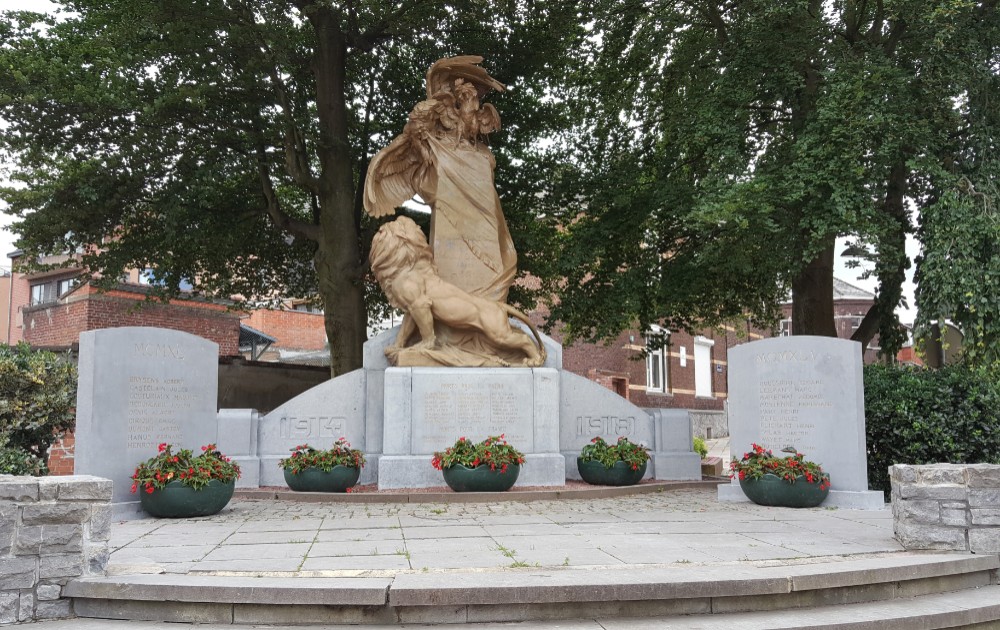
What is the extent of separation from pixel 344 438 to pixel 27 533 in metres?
7.41

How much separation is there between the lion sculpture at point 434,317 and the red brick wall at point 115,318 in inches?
682

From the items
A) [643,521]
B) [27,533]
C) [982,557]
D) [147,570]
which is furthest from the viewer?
[643,521]

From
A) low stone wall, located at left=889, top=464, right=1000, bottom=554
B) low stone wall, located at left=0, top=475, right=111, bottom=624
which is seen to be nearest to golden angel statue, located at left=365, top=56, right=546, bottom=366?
low stone wall, located at left=889, top=464, right=1000, bottom=554

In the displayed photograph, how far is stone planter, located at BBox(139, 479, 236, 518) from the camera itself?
911cm

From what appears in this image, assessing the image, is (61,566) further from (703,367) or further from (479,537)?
(703,367)

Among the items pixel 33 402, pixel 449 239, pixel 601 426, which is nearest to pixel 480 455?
pixel 601 426

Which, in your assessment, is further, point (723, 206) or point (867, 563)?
point (723, 206)

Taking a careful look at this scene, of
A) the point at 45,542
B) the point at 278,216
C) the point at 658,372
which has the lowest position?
→ the point at 45,542

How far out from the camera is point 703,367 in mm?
42875

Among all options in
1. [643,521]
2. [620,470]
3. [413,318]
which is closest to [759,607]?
[643,521]

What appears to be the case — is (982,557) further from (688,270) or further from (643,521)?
(688,270)

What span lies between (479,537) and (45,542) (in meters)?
3.64

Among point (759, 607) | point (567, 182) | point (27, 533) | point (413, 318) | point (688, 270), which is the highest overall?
point (567, 182)

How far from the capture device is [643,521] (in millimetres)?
8992
